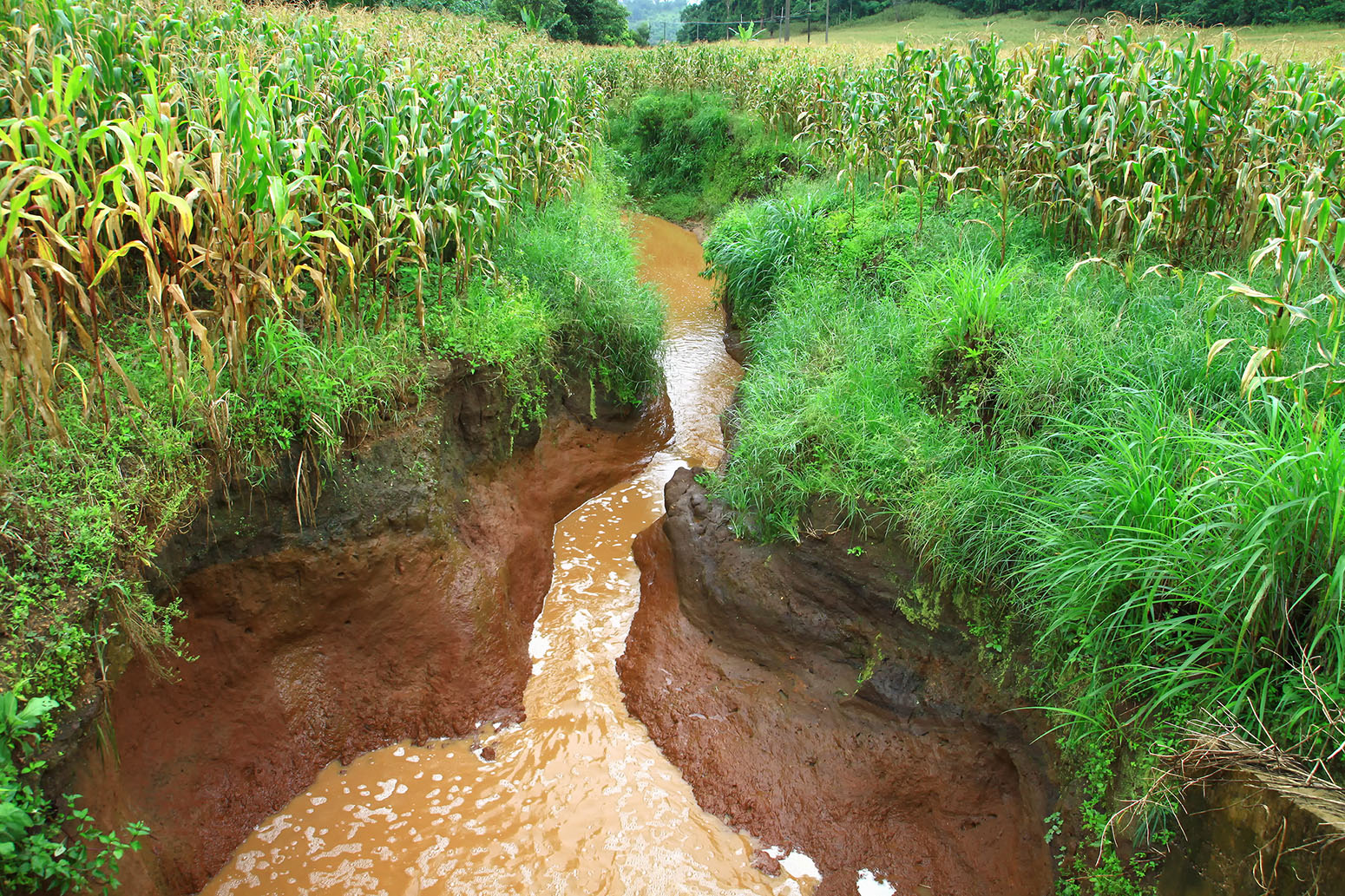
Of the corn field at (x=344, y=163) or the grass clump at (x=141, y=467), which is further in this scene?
the corn field at (x=344, y=163)

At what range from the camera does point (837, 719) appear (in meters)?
3.35

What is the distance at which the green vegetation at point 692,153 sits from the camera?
33.4 ft

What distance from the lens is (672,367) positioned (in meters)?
6.62

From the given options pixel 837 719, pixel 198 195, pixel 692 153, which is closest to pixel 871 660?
pixel 837 719

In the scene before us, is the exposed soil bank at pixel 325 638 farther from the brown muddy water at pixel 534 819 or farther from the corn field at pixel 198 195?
the corn field at pixel 198 195

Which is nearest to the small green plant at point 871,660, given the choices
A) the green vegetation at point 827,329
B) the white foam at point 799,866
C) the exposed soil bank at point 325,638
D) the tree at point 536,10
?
the green vegetation at point 827,329

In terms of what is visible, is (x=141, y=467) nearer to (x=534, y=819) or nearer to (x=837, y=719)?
(x=534, y=819)

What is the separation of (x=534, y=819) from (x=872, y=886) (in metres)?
1.36

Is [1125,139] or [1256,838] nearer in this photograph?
[1256,838]

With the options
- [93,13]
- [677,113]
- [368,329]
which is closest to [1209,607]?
[368,329]

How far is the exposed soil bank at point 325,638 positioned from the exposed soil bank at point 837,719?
86 centimetres

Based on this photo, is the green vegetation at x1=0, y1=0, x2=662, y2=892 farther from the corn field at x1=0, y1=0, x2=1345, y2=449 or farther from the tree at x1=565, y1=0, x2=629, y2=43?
the tree at x1=565, y1=0, x2=629, y2=43

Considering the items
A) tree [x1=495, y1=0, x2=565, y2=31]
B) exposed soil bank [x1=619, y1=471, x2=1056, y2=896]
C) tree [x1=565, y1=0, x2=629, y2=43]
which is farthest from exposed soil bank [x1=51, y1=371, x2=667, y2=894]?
tree [x1=565, y1=0, x2=629, y2=43]

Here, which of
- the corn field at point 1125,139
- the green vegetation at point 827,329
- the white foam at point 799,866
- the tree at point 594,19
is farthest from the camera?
the tree at point 594,19
